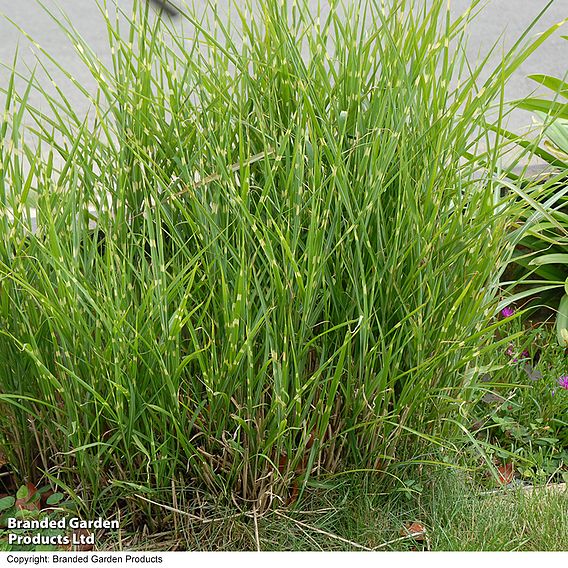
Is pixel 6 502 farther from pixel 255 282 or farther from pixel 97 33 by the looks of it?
pixel 97 33

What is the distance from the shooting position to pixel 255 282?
5.16 feet

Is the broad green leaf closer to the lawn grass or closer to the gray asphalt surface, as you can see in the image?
the lawn grass

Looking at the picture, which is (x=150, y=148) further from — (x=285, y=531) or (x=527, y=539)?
(x=527, y=539)

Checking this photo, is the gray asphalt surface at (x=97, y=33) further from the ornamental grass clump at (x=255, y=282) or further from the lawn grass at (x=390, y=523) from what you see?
the lawn grass at (x=390, y=523)

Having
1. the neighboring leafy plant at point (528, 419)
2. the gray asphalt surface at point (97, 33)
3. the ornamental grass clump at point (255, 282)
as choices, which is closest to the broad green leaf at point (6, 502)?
the ornamental grass clump at point (255, 282)

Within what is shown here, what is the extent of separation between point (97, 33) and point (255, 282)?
2.82m

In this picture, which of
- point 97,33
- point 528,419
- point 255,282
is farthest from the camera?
point 97,33

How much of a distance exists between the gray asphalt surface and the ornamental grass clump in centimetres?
213

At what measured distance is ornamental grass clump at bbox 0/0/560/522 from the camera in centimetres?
153

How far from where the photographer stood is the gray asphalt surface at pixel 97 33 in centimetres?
389

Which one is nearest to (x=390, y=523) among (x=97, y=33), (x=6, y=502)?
(x=6, y=502)

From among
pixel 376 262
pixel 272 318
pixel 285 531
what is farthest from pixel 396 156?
pixel 285 531

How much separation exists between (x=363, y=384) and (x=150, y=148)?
69 cm

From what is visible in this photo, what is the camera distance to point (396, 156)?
172 cm
